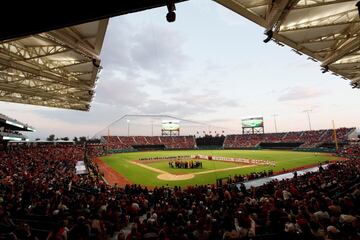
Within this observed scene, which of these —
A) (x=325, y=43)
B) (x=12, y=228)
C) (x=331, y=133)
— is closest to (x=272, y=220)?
(x=12, y=228)

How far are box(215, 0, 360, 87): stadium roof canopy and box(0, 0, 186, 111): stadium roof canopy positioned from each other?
16.7ft

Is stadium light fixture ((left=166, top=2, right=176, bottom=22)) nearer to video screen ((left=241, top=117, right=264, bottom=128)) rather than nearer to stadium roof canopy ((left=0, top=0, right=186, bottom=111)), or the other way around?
stadium roof canopy ((left=0, top=0, right=186, bottom=111))

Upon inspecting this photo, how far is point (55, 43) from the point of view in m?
10.0

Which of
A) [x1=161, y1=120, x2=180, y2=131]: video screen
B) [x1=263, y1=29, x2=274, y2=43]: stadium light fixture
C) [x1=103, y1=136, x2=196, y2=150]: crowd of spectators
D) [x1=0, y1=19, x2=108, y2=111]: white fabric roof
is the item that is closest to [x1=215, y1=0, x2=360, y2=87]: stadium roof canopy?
[x1=263, y1=29, x2=274, y2=43]: stadium light fixture

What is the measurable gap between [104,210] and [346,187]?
12.8 meters

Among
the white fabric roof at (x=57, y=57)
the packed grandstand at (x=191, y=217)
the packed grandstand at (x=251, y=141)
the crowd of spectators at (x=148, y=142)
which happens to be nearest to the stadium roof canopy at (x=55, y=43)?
the white fabric roof at (x=57, y=57)

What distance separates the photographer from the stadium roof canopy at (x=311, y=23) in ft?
24.1

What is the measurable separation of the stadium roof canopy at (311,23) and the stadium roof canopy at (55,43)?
510cm

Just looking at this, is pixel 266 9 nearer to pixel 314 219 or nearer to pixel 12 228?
pixel 314 219

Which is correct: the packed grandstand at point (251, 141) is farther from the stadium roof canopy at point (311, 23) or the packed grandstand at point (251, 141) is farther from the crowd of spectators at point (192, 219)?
the crowd of spectators at point (192, 219)

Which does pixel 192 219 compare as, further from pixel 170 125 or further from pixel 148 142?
pixel 170 125

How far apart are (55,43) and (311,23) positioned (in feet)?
39.5

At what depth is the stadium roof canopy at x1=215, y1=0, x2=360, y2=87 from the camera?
7.35 metres

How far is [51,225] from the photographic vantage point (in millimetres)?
7887
